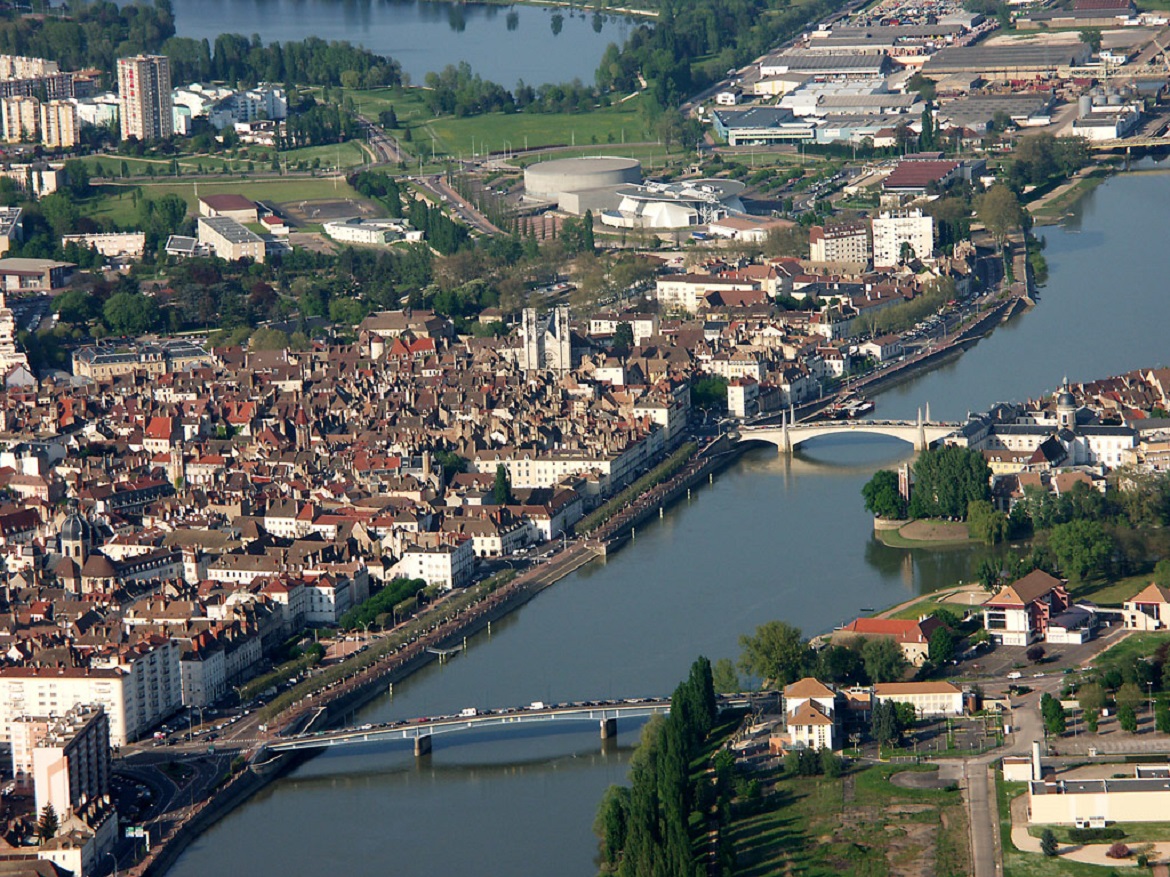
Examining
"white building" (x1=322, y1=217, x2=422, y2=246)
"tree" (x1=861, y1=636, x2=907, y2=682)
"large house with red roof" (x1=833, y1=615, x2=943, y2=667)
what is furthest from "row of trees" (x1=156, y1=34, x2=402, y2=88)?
"tree" (x1=861, y1=636, x2=907, y2=682)

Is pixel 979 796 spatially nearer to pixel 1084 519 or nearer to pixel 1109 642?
pixel 1109 642

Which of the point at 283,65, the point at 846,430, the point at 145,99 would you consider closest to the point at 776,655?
the point at 846,430

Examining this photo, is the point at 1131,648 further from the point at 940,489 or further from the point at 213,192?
the point at 213,192

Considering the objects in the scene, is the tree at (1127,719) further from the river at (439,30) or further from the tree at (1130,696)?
the river at (439,30)

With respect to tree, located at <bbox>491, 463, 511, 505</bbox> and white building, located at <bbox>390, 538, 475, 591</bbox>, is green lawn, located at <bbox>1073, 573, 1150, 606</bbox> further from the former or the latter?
tree, located at <bbox>491, 463, 511, 505</bbox>

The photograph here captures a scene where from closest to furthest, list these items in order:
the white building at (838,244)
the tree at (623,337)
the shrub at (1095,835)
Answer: the shrub at (1095,835)
the tree at (623,337)
the white building at (838,244)

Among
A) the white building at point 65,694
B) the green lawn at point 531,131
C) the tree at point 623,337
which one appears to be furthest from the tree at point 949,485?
the green lawn at point 531,131
